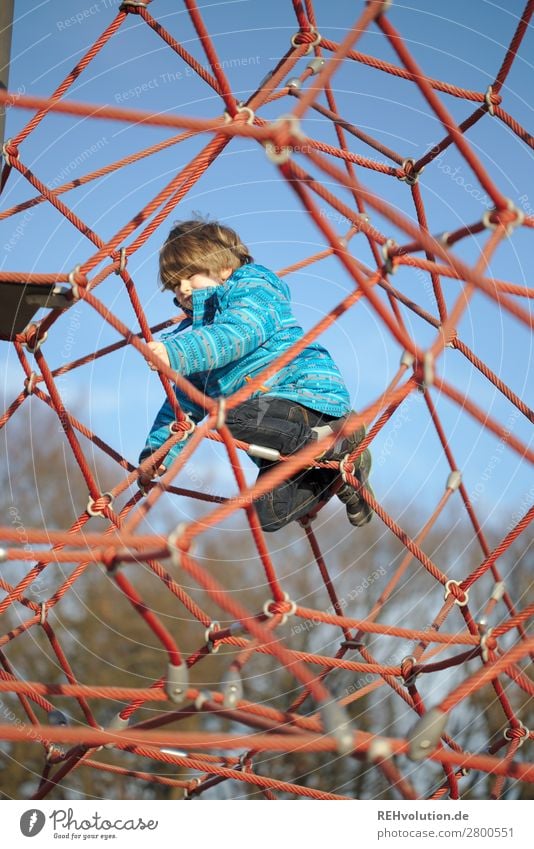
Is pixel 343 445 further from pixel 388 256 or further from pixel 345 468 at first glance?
pixel 388 256

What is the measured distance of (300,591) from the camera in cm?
648

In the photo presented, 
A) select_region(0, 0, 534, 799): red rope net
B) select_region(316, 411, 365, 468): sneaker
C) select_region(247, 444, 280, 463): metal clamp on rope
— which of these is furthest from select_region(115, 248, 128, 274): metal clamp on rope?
select_region(316, 411, 365, 468): sneaker

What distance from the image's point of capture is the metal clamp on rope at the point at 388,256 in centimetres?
120

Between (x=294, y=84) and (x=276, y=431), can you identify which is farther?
(x=294, y=84)

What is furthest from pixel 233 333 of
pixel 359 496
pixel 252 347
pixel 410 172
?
pixel 410 172

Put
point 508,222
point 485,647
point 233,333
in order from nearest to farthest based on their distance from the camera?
point 508,222 < point 485,647 < point 233,333

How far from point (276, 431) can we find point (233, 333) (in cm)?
16

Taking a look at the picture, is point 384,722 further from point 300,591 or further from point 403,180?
point 403,180

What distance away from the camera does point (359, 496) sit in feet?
5.78

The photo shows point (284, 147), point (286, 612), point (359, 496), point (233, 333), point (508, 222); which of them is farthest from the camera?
point (359, 496)

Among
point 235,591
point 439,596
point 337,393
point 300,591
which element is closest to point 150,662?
point 235,591

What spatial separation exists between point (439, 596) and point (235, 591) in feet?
3.66
